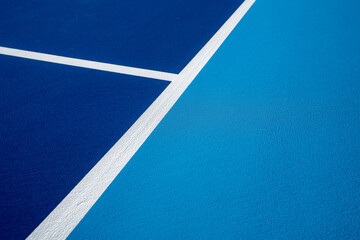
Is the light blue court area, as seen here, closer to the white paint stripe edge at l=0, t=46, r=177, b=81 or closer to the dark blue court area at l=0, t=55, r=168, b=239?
the dark blue court area at l=0, t=55, r=168, b=239

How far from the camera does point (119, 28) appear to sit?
5.20m

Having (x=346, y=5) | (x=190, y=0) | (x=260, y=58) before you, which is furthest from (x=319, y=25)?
(x=190, y=0)

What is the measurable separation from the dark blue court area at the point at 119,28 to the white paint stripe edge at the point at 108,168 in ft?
1.62

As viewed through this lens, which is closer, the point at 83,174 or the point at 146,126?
the point at 83,174

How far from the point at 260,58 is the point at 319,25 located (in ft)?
4.93

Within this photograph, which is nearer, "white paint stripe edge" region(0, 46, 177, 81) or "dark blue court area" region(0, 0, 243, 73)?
"white paint stripe edge" region(0, 46, 177, 81)

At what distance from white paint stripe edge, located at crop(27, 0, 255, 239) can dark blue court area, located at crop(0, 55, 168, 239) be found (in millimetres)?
61

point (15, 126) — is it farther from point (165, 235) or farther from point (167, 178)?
point (165, 235)

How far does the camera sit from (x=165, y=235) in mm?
2154

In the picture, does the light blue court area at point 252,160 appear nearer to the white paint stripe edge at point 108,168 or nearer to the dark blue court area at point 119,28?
the white paint stripe edge at point 108,168

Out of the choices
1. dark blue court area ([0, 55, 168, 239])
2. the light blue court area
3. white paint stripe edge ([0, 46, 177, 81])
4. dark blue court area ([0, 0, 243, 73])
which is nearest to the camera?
the light blue court area

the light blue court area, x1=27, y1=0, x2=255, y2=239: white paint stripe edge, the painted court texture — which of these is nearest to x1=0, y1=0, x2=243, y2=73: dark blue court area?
the painted court texture

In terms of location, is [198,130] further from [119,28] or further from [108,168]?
[119,28]

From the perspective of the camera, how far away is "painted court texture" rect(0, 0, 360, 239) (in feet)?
7.42
